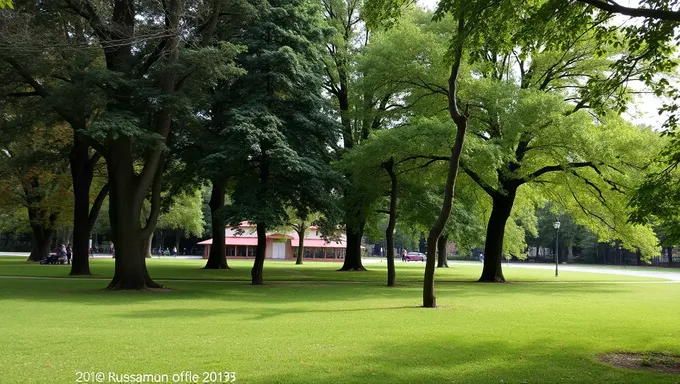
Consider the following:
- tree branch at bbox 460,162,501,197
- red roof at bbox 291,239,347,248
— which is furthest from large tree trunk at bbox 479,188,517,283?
red roof at bbox 291,239,347,248

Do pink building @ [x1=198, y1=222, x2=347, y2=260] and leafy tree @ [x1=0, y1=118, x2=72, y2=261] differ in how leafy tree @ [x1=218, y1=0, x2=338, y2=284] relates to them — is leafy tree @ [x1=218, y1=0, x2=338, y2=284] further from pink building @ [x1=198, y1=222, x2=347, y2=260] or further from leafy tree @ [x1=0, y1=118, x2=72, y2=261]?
pink building @ [x1=198, y1=222, x2=347, y2=260]

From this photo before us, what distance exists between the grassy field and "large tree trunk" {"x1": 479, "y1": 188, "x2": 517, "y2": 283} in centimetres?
1105

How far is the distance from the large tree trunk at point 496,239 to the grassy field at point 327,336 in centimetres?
1105

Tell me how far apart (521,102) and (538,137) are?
2.26 m

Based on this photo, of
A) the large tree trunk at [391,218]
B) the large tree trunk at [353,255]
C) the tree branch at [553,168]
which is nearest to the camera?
the large tree trunk at [391,218]

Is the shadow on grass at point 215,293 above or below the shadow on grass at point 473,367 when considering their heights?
below

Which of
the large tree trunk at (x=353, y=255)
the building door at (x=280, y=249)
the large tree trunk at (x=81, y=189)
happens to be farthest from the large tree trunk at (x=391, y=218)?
the building door at (x=280, y=249)

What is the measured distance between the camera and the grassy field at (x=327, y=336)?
7.61 metres

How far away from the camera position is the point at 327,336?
1061cm

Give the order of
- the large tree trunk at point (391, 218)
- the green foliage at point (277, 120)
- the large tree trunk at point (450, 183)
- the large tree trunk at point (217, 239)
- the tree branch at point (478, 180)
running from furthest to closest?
the large tree trunk at point (217, 239) < the tree branch at point (478, 180) < the large tree trunk at point (391, 218) < the green foliage at point (277, 120) < the large tree trunk at point (450, 183)

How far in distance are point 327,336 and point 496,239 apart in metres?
22.4

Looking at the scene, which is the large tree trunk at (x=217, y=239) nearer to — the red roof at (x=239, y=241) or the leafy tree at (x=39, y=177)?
the leafy tree at (x=39, y=177)

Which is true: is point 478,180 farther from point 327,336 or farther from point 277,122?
point 327,336

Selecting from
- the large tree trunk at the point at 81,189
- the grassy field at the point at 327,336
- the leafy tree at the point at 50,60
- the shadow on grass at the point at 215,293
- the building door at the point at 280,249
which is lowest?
the shadow on grass at the point at 215,293
